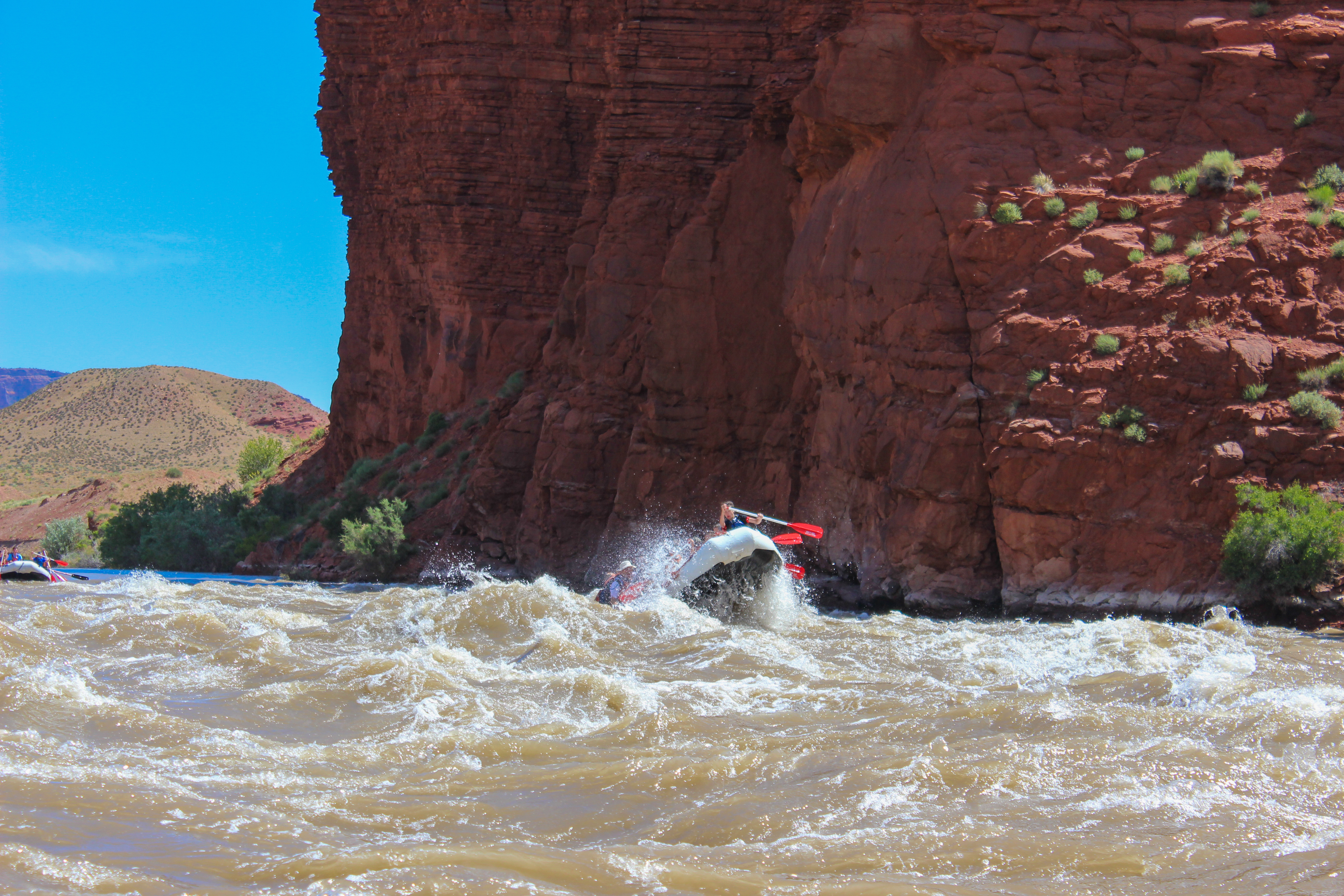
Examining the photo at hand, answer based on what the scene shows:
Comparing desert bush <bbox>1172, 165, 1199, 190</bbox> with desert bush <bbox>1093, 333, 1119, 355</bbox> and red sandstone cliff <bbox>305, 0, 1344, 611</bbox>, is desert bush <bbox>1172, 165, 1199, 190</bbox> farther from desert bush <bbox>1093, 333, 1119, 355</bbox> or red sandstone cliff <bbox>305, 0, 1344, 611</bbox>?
desert bush <bbox>1093, 333, 1119, 355</bbox>

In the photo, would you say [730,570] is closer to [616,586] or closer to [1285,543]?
[616,586]

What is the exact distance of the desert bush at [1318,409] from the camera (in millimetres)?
13297

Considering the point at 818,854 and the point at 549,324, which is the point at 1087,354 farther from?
the point at 549,324

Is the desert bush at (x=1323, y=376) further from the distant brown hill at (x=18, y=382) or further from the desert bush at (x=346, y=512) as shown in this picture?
the distant brown hill at (x=18, y=382)

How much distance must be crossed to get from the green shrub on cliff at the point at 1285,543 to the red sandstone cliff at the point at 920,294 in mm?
475

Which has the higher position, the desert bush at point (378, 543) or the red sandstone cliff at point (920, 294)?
the red sandstone cliff at point (920, 294)

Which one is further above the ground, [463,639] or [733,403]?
[733,403]

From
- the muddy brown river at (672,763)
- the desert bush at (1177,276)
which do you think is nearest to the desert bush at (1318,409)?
the desert bush at (1177,276)

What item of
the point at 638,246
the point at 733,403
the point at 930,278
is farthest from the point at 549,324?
the point at 930,278

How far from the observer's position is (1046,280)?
15391 millimetres

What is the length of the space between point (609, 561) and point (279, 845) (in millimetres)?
15113

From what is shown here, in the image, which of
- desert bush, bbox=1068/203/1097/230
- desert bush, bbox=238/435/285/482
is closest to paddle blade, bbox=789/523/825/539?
desert bush, bbox=1068/203/1097/230

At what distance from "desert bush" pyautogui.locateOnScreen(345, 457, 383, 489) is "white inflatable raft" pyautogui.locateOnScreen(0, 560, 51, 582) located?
30.4ft

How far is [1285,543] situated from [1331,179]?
5.21 m
